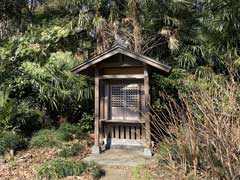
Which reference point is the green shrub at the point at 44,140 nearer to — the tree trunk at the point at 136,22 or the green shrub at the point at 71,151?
the green shrub at the point at 71,151

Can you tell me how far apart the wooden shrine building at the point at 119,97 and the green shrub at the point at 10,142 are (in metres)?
1.90

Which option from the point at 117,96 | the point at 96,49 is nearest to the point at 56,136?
the point at 117,96

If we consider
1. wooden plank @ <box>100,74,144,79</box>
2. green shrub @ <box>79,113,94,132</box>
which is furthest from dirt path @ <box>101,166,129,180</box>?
green shrub @ <box>79,113,94,132</box>

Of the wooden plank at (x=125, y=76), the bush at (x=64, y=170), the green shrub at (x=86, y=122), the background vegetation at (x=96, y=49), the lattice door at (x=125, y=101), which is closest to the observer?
the bush at (x=64, y=170)

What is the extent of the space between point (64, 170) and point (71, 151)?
1720 mm

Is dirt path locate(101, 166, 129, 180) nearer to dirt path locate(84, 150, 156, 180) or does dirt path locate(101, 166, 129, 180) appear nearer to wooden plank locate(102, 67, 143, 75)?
dirt path locate(84, 150, 156, 180)

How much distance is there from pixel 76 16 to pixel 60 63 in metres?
2.53

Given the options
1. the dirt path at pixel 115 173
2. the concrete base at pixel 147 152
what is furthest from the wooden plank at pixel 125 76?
the dirt path at pixel 115 173

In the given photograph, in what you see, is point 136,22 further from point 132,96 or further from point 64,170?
point 64,170

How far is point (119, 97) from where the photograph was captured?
7344 mm

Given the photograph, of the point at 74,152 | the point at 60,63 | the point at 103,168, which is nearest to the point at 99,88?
the point at 74,152

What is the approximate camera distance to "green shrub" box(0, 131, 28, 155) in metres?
6.55

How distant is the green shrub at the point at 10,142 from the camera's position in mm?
6551

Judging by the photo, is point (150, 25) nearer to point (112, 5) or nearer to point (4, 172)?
point (112, 5)
